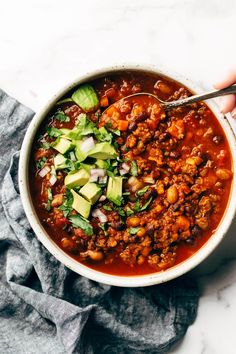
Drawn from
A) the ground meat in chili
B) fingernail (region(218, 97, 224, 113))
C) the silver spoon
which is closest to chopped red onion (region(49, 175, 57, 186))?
Answer: the ground meat in chili

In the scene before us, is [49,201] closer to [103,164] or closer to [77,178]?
[77,178]

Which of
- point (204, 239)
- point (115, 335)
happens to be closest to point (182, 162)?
point (204, 239)

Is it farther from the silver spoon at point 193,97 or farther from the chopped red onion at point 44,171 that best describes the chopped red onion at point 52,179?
the silver spoon at point 193,97

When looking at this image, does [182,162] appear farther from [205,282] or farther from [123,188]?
[205,282]

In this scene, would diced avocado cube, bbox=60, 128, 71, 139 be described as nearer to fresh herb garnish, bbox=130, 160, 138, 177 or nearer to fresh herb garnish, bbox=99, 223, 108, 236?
fresh herb garnish, bbox=130, 160, 138, 177

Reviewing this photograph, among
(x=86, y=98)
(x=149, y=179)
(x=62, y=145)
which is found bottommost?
(x=149, y=179)

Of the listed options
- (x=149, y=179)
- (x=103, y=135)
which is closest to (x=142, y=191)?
(x=149, y=179)
